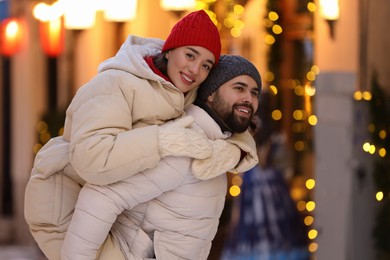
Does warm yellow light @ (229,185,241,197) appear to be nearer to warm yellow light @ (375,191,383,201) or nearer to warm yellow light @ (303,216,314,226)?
warm yellow light @ (303,216,314,226)

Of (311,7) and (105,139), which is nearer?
(105,139)

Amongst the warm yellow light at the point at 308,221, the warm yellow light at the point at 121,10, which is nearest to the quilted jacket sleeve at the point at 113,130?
the warm yellow light at the point at 308,221

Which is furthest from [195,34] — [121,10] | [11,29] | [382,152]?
[11,29]

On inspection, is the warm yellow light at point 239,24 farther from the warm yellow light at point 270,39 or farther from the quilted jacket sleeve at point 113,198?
the quilted jacket sleeve at point 113,198

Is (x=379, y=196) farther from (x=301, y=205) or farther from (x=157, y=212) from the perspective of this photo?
(x=157, y=212)

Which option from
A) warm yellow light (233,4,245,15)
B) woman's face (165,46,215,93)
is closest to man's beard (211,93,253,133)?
woman's face (165,46,215,93)

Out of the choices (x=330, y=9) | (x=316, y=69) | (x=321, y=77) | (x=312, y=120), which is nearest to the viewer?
(x=330, y=9)

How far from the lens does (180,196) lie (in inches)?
165

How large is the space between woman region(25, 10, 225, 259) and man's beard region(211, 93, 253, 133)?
0.14m

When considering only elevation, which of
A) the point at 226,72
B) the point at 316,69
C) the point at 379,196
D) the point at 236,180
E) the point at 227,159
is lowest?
the point at 236,180

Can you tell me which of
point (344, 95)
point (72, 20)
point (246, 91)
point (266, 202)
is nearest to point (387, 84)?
point (344, 95)

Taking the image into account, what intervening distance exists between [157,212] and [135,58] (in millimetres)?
623

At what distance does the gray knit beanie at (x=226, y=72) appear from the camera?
4.24 meters

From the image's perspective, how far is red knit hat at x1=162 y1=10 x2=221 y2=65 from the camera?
420cm
